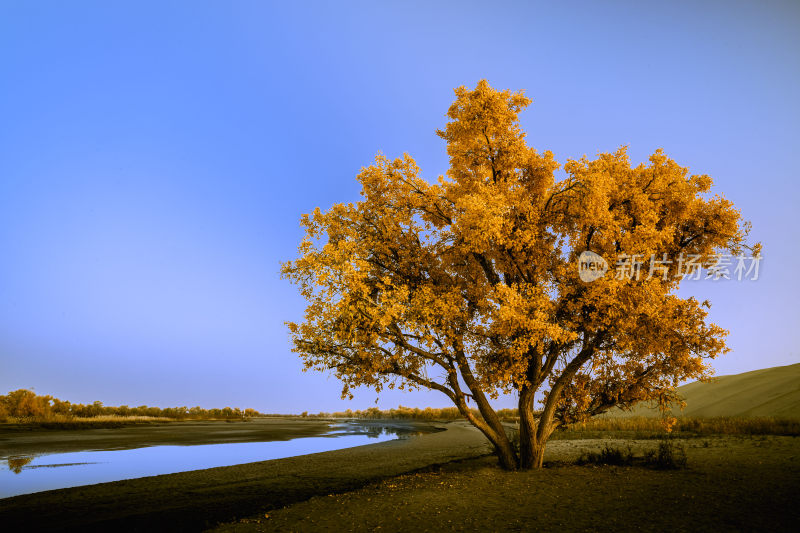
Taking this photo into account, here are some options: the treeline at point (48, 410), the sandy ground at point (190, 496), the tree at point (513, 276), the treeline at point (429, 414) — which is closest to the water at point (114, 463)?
the sandy ground at point (190, 496)

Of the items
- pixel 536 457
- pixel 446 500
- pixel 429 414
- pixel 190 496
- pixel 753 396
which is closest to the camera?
pixel 446 500

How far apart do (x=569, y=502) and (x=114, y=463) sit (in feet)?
62.5

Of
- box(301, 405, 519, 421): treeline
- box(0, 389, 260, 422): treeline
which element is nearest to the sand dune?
box(301, 405, 519, 421): treeline

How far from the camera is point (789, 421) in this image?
79.8 ft

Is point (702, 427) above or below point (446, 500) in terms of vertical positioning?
below

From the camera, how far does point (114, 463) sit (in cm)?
1883

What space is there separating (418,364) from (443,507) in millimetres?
5096

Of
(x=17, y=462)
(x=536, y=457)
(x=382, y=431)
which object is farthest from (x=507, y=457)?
(x=382, y=431)

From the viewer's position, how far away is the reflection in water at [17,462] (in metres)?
16.4

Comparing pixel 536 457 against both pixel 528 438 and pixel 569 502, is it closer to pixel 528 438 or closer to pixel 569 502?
pixel 528 438

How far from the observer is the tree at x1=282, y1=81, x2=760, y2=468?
41.7ft

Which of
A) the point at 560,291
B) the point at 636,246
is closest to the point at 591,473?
the point at 560,291

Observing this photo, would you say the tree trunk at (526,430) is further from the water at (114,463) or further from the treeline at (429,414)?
the treeline at (429,414)

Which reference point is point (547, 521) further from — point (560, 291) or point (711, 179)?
point (711, 179)
